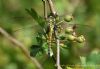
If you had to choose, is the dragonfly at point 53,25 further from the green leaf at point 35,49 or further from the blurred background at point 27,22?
the blurred background at point 27,22

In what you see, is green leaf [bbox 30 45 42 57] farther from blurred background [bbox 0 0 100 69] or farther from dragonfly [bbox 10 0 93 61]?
blurred background [bbox 0 0 100 69]

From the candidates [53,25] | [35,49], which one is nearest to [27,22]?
[35,49]

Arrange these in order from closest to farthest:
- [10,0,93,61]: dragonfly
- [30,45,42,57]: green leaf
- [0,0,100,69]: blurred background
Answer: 1. [10,0,93,61]: dragonfly
2. [30,45,42,57]: green leaf
3. [0,0,100,69]: blurred background

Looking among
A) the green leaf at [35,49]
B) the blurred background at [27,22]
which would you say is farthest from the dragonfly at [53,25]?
the blurred background at [27,22]

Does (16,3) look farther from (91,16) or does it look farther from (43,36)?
(43,36)

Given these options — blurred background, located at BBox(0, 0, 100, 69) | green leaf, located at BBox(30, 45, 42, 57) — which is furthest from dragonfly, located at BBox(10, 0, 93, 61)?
blurred background, located at BBox(0, 0, 100, 69)

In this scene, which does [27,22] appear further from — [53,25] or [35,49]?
[53,25]

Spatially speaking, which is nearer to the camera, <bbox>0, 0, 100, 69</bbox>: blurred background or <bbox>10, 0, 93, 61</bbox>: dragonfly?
<bbox>10, 0, 93, 61</bbox>: dragonfly

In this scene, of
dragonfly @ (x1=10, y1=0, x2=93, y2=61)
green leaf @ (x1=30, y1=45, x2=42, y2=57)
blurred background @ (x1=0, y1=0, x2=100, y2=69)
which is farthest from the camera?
blurred background @ (x1=0, y1=0, x2=100, y2=69)

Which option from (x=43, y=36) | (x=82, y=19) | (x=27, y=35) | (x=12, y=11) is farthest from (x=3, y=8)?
(x=43, y=36)
